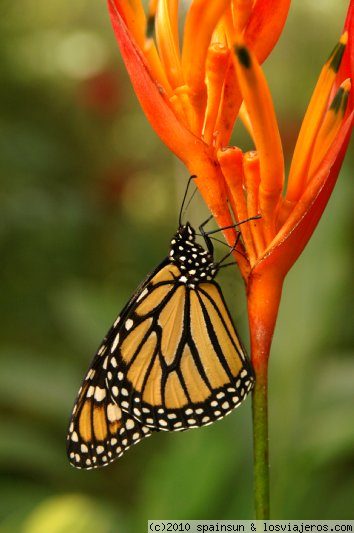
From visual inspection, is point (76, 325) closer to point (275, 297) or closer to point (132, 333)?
point (132, 333)

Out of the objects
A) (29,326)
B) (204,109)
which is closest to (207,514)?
(204,109)

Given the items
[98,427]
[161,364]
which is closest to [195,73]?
[161,364]

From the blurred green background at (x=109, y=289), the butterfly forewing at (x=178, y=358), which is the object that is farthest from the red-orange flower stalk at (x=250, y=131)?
the blurred green background at (x=109, y=289)

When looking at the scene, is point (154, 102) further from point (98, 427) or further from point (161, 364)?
point (98, 427)

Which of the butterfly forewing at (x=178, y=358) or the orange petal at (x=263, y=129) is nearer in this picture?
the orange petal at (x=263, y=129)

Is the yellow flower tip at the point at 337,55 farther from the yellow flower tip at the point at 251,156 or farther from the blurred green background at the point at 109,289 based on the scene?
the blurred green background at the point at 109,289

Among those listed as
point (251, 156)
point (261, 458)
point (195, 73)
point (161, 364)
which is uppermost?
point (195, 73)
